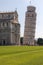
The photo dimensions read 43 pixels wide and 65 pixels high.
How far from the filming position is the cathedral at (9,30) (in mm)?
74381

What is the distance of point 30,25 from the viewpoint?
98.5 m

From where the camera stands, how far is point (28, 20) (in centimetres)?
10019

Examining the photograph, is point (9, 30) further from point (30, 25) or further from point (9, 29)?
point (30, 25)

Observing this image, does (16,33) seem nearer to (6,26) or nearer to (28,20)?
(6,26)

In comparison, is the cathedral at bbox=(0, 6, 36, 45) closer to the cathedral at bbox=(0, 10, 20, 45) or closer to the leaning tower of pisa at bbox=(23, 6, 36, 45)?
the cathedral at bbox=(0, 10, 20, 45)

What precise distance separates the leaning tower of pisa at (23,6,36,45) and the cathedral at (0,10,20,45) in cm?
1683

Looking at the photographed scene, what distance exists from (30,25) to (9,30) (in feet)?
79.7

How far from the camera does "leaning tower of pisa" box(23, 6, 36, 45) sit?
9596cm

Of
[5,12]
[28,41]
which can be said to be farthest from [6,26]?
[28,41]

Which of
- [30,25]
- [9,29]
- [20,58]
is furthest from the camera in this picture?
[30,25]

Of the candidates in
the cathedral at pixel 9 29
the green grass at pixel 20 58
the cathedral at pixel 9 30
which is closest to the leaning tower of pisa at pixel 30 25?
the cathedral at pixel 9 29

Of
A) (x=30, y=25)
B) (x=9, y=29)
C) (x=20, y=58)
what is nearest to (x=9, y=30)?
(x=9, y=29)

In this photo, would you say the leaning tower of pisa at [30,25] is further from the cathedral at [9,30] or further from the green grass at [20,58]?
the green grass at [20,58]

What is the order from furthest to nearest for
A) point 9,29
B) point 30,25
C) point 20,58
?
1. point 30,25
2. point 9,29
3. point 20,58
